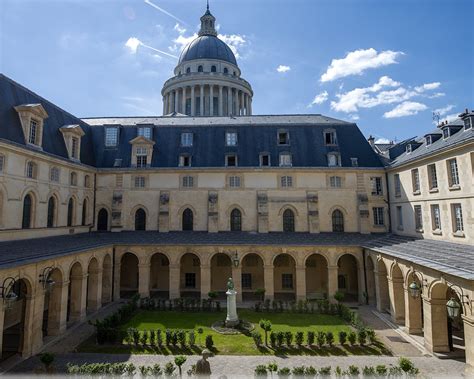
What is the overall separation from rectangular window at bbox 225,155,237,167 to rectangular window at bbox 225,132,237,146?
2025 mm

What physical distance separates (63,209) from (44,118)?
8511 mm

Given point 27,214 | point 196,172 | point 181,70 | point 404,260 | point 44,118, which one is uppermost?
point 181,70

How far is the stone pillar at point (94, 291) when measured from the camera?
27688 millimetres

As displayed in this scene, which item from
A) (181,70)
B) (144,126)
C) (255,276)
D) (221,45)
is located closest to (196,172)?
(144,126)

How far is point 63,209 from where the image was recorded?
30.1 metres

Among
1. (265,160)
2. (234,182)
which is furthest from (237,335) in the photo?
(265,160)

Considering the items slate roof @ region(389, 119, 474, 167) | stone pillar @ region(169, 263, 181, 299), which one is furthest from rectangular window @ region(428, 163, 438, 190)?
stone pillar @ region(169, 263, 181, 299)

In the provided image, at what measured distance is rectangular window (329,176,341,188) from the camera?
3494 cm

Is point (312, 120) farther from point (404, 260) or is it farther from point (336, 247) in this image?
point (404, 260)

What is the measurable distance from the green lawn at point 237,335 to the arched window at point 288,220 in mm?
10398

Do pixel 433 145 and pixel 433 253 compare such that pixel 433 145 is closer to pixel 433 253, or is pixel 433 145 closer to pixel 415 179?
pixel 415 179

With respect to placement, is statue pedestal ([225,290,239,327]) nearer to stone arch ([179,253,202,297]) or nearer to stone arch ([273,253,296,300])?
stone arch ([273,253,296,300])

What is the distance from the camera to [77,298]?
980 inches

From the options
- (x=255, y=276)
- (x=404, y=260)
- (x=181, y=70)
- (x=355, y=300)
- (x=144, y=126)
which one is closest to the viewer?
(x=404, y=260)
